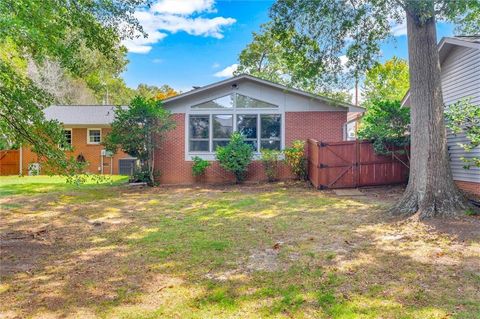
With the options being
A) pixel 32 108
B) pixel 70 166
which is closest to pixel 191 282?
pixel 70 166

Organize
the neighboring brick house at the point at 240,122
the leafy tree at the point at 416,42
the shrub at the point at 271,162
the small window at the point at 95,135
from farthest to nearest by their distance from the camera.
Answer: the small window at the point at 95,135, the neighboring brick house at the point at 240,122, the shrub at the point at 271,162, the leafy tree at the point at 416,42

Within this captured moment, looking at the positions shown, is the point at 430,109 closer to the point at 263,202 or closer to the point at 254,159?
the point at 263,202

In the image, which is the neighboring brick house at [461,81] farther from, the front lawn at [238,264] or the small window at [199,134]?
the small window at [199,134]

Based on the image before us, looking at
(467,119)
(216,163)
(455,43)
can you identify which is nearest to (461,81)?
(455,43)

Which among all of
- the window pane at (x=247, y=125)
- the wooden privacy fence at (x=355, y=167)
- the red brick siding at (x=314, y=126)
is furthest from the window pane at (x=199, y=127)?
the wooden privacy fence at (x=355, y=167)

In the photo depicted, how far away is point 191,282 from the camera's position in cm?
377

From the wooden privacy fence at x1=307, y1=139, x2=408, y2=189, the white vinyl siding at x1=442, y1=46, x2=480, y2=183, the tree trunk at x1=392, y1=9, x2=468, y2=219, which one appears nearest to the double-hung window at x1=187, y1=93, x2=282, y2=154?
the wooden privacy fence at x1=307, y1=139, x2=408, y2=189

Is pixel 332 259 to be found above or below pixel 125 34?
below

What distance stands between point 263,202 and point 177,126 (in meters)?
5.79

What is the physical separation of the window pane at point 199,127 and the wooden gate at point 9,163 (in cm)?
1185

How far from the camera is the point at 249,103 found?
13430mm

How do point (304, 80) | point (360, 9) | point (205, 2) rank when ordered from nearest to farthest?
point (360, 9), point (304, 80), point (205, 2)

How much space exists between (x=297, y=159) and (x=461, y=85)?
5601 mm

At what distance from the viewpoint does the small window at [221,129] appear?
13.5m
